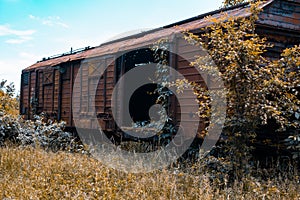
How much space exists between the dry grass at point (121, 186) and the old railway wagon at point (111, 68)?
2.70 metres

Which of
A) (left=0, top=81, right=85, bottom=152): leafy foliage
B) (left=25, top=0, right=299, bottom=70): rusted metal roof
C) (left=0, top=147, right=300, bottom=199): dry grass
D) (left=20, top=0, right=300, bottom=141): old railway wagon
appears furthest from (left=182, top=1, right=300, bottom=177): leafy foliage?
(left=0, top=81, right=85, bottom=152): leafy foliage

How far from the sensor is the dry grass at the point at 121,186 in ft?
14.8

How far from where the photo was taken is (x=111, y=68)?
10.2m

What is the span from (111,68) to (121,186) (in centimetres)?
565

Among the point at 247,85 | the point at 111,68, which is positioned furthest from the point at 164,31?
the point at 247,85

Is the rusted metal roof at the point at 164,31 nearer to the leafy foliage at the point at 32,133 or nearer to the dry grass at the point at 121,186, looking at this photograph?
the leafy foliage at the point at 32,133

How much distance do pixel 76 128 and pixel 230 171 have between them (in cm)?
743

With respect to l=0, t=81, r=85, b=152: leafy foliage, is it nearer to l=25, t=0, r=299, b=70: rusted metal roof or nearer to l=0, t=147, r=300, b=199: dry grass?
l=25, t=0, r=299, b=70: rusted metal roof

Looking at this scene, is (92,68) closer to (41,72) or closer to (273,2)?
(41,72)

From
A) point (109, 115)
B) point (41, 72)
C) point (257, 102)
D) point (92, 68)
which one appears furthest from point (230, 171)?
point (41, 72)

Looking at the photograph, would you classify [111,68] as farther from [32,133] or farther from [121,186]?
[121,186]

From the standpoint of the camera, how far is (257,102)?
5.23 meters

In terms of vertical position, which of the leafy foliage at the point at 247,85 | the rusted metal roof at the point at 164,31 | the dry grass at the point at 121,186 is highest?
the rusted metal roof at the point at 164,31

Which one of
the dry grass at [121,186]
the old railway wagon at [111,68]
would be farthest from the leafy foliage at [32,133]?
the dry grass at [121,186]
